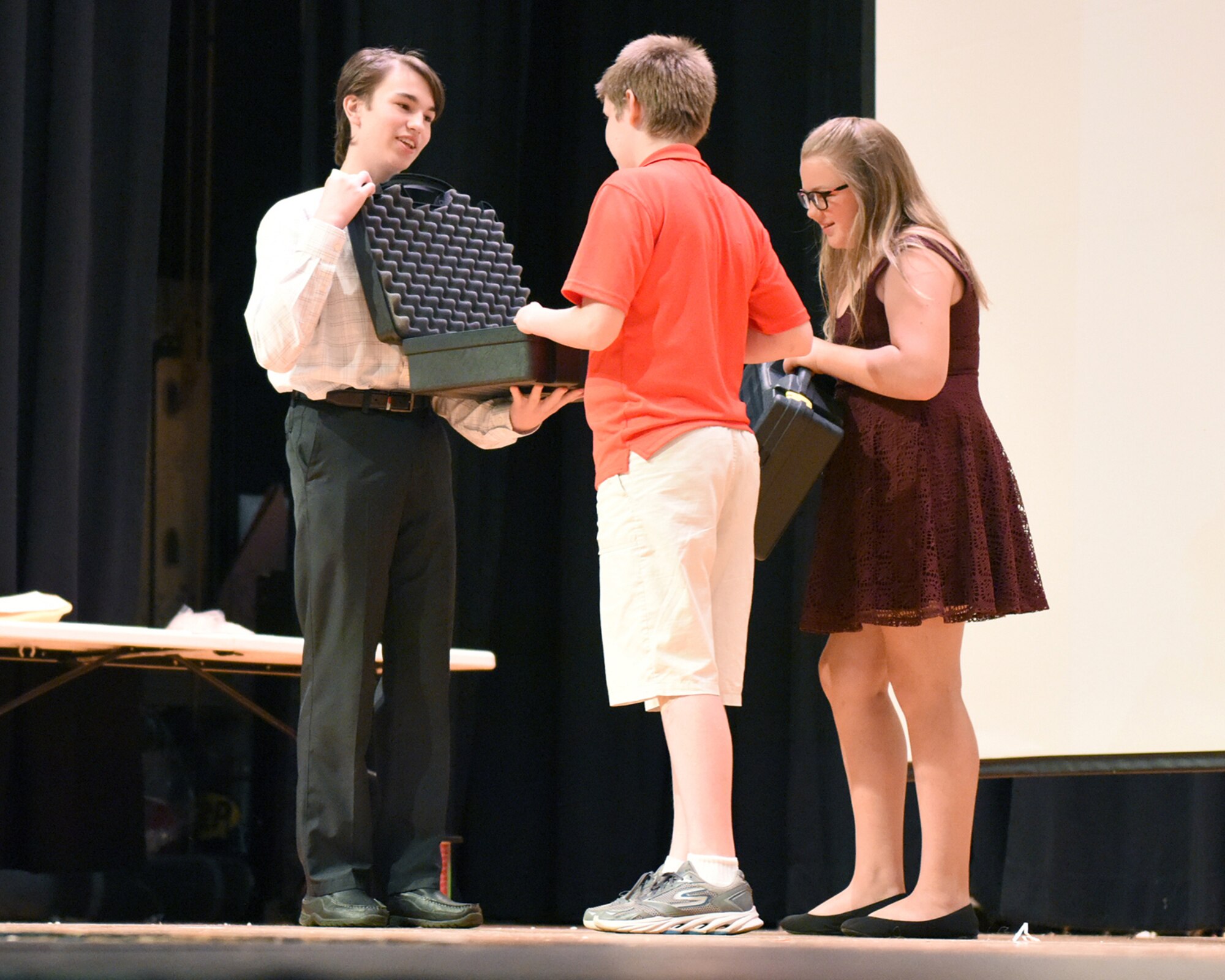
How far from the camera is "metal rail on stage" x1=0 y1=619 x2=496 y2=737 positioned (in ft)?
8.83

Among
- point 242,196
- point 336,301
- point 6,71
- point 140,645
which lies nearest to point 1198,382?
point 336,301

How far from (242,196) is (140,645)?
158 centimetres

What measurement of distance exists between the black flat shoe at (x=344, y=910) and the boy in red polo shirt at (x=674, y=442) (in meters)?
0.30

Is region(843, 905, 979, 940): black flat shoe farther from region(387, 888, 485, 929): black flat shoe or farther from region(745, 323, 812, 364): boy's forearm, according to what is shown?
region(745, 323, 812, 364): boy's forearm

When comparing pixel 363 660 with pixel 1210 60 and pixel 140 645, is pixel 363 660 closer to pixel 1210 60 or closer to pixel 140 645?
pixel 140 645

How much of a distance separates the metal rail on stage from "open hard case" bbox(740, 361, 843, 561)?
2.76ft

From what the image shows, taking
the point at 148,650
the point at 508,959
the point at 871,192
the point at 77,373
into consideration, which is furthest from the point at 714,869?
the point at 77,373

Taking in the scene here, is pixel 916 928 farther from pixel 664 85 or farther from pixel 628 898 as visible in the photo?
pixel 664 85

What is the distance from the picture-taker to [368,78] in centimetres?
234

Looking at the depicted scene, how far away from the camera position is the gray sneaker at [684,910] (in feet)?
6.11

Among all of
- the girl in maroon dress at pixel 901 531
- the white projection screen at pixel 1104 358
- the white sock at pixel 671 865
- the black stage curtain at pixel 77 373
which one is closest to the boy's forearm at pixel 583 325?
the girl in maroon dress at pixel 901 531

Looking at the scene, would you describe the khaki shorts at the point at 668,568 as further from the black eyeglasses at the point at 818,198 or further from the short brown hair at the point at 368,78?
the short brown hair at the point at 368,78

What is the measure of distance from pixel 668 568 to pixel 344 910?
640 mm

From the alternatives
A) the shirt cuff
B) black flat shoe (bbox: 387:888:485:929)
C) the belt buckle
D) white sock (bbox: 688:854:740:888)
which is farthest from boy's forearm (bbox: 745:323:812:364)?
black flat shoe (bbox: 387:888:485:929)
